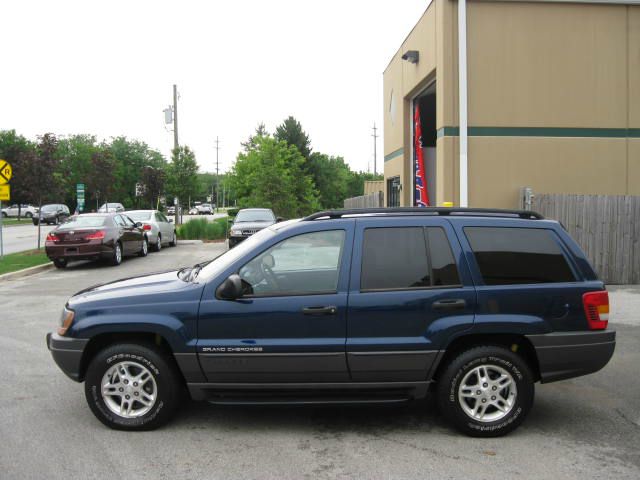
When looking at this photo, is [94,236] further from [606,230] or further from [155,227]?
[606,230]

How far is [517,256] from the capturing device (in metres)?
4.97

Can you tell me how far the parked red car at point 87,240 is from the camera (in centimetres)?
1700

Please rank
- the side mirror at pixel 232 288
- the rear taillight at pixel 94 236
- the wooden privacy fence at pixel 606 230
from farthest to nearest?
the rear taillight at pixel 94 236, the wooden privacy fence at pixel 606 230, the side mirror at pixel 232 288

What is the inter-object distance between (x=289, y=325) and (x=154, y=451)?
4.26 ft

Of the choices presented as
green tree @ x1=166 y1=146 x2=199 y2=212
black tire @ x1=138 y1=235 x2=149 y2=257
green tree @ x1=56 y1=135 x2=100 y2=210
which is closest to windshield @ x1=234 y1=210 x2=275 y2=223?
black tire @ x1=138 y1=235 x2=149 y2=257

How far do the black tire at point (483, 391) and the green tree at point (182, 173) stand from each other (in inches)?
1395

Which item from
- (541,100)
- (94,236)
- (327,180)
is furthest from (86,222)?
(327,180)

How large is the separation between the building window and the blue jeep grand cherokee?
15652 millimetres

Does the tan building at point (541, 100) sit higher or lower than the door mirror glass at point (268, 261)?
higher

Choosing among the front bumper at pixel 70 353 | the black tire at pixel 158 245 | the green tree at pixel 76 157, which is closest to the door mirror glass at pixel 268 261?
the front bumper at pixel 70 353

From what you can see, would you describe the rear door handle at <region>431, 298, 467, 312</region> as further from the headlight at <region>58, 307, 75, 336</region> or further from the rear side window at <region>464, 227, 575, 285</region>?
the headlight at <region>58, 307, 75, 336</region>

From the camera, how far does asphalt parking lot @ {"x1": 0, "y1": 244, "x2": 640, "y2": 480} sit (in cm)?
420

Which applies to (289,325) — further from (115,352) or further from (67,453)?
(67,453)

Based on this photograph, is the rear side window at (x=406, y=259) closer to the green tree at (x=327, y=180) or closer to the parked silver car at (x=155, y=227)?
the parked silver car at (x=155, y=227)
